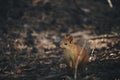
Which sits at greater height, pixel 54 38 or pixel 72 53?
pixel 54 38

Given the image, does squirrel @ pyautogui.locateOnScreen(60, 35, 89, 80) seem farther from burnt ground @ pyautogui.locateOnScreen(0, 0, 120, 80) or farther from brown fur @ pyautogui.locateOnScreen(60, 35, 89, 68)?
burnt ground @ pyautogui.locateOnScreen(0, 0, 120, 80)

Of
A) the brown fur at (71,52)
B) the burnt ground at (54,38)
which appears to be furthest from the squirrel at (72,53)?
the burnt ground at (54,38)

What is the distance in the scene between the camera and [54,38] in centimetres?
999

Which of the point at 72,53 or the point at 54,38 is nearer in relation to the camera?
the point at 72,53

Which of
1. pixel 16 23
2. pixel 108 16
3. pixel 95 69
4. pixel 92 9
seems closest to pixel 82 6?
pixel 92 9

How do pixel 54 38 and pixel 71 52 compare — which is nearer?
pixel 71 52

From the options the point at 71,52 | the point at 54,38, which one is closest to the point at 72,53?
the point at 71,52

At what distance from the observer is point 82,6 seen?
11.9 meters

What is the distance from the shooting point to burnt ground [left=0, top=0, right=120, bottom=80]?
648cm

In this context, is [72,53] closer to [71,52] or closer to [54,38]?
[71,52]

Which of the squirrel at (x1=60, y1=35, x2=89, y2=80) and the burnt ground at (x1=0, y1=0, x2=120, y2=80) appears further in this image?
the burnt ground at (x1=0, y1=0, x2=120, y2=80)

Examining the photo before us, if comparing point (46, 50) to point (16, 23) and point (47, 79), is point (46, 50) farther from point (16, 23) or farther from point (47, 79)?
point (47, 79)

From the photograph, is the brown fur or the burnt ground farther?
the burnt ground

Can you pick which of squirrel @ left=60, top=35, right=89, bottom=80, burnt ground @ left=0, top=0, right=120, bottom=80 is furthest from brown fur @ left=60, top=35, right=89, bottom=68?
burnt ground @ left=0, top=0, right=120, bottom=80
